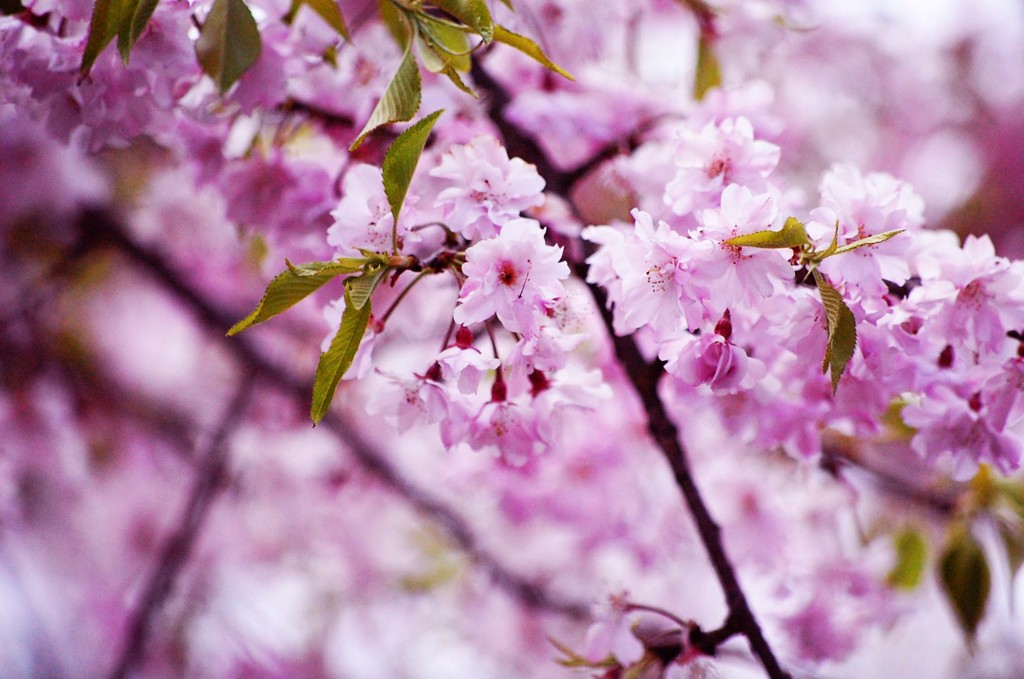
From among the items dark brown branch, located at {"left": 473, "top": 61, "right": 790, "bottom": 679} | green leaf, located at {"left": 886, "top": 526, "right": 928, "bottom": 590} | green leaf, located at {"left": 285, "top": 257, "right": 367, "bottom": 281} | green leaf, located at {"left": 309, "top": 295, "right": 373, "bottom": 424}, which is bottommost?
green leaf, located at {"left": 886, "top": 526, "right": 928, "bottom": 590}

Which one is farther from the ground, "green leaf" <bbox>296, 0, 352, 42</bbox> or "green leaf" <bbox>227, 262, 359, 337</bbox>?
"green leaf" <bbox>296, 0, 352, 42</bbox>

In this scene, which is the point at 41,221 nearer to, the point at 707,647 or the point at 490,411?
the point at 490,411

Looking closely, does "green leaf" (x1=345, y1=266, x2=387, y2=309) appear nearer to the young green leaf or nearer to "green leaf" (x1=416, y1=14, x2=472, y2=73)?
"green leaf" (x1=416, y1=14, x2=472, y2=73)

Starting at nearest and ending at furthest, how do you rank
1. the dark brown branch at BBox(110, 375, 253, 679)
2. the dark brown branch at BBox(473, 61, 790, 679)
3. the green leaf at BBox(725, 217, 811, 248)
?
the green leaf at BBox(725, 217, 811, 248), the dark brown branch at BBox(473, 61, 790, 679), the dark brown branch at BBox(110, 375, 253, 679)

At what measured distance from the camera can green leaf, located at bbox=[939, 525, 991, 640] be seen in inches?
37.2

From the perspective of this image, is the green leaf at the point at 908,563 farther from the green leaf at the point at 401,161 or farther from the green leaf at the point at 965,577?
the green leaf at the point at 401,161

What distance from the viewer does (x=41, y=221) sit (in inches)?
73.1

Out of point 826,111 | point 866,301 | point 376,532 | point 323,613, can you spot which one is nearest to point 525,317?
point 866,301

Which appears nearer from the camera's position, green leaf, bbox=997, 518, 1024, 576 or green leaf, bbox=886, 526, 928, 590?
green leaf, bbox=997, 518, 1024, 576

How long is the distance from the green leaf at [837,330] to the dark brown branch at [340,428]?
4.26ft

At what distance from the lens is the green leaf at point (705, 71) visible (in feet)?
3.50

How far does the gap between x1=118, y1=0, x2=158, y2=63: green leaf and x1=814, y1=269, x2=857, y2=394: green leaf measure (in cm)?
50

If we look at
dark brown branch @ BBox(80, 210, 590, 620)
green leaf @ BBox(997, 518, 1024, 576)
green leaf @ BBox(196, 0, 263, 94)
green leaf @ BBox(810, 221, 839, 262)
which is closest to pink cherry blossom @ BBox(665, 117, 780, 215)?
green leaf @ BBox(810, 221, 839, 262)

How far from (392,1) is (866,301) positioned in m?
0.42
